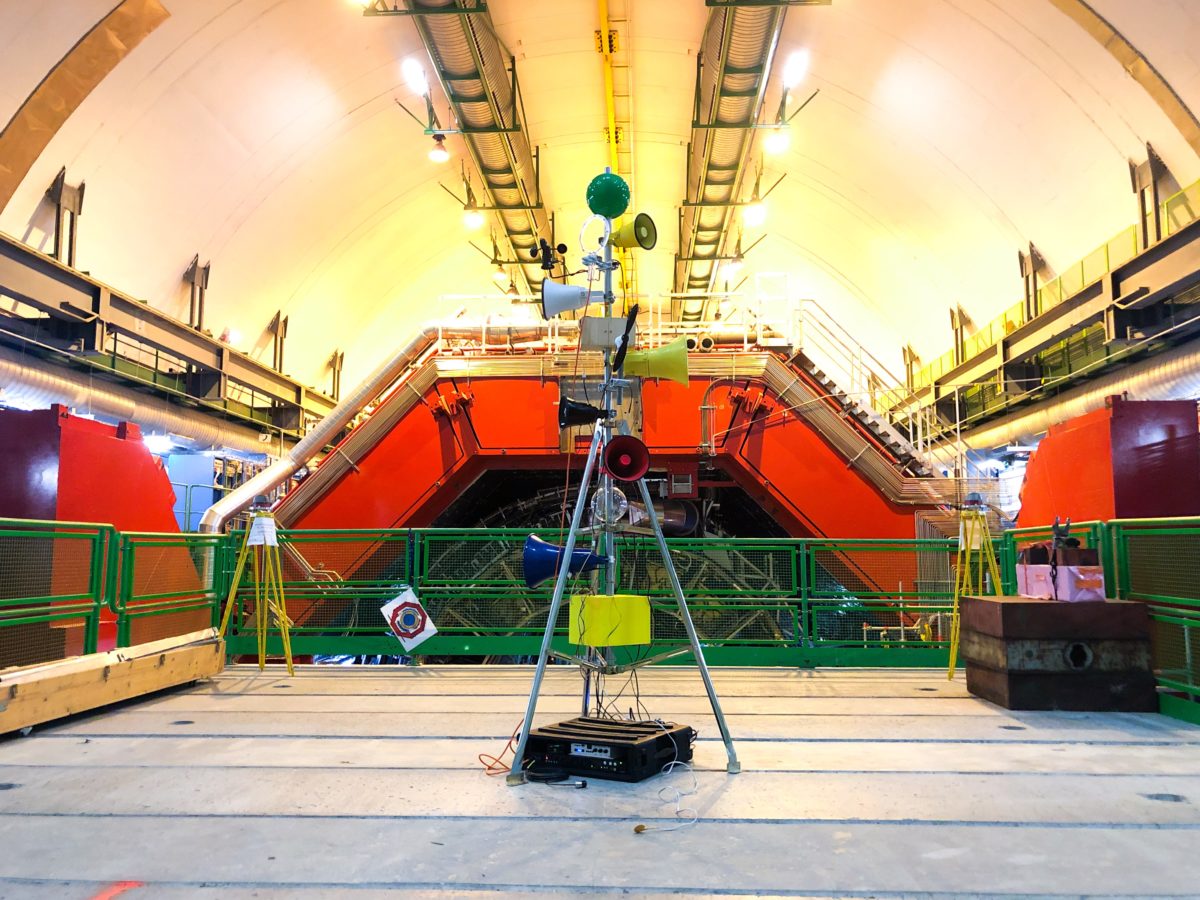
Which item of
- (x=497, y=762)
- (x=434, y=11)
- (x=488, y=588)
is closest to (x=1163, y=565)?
(x=497, y=762)

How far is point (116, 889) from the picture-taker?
258 centimetres

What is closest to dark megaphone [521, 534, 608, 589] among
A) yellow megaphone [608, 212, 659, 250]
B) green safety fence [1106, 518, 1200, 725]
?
yellow megaphone [608, 212, 659, 250]

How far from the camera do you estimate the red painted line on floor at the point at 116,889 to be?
8.28 feet

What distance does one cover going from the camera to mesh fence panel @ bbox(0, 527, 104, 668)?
530 cm

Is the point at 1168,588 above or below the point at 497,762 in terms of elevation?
above

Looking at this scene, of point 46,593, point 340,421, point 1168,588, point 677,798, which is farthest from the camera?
point 340,421

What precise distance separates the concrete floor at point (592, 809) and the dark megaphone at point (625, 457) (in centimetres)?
142

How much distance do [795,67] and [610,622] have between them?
11.6 metres

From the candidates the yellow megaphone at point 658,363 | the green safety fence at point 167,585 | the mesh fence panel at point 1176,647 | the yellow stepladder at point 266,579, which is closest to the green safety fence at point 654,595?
the yellow stepladder at point 266,579

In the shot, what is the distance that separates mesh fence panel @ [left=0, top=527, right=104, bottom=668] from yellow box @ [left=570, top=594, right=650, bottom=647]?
381 cm

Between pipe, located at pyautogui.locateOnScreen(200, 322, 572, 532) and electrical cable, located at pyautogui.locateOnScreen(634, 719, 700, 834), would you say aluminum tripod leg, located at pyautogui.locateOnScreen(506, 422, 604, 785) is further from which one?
pipe, located at pyautogui.locateOnScreen(200, 322, 572, 532)

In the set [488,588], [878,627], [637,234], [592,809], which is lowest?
[592,809]

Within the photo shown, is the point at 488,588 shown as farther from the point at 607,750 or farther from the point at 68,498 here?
the point at 607,750

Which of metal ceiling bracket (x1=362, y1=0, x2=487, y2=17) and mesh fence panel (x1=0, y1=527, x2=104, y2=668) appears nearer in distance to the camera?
mesh fence panel (x1=0, y1=527, x2=104, y2=668)
